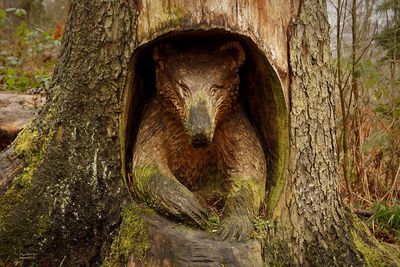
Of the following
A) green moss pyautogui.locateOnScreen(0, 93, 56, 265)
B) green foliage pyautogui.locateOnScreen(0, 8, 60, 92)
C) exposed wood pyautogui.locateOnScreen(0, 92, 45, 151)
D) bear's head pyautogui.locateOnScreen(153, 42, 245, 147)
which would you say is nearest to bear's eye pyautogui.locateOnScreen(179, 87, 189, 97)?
→ bear's head pyautogui.locateOnScreen(153, 42, 245, 147)

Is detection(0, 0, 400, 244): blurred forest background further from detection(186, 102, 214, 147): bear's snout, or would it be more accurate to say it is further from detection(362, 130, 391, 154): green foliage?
detection(186, 102, 214, 147): bear's snout

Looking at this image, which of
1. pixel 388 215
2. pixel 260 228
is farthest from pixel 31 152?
pixel 388 215

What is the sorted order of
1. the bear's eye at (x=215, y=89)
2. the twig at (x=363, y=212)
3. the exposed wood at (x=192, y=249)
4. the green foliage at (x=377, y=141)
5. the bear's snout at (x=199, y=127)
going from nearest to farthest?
1. the exposed wood at (x=192, y=249)
2. the bear's snout at (x=199, y=127)
3. the bear's eye at (x=215, y=89)
4. the twig at (x=363, y=212)
5. the green foliage at (x=377, y=141)

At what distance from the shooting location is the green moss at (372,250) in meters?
3.00

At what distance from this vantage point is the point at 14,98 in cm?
550

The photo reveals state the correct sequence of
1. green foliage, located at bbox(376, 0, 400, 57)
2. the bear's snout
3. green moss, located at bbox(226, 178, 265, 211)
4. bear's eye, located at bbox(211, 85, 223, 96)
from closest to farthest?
the bear's snout → green moss, located at bbox(226, 178, 265, 211) → bear's eye, located at bbox(211, 85, 223, 96) → green foliage, located at bbox(376, 0, 400, 57)

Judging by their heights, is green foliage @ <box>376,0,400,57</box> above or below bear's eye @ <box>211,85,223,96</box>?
above

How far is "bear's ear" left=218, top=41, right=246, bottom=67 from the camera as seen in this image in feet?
9.61

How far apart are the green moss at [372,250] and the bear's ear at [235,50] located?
54.9 inches

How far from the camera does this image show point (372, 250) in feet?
10.0

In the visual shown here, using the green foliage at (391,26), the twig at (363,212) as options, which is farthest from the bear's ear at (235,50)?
the green foliage at (391,26)

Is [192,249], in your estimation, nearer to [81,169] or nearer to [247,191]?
[247,191]

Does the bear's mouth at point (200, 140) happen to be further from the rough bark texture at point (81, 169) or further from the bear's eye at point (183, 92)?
the rough bark texture at point (81, 169)

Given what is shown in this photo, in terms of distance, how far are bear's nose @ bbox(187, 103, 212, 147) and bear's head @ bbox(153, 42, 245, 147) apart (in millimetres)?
107
